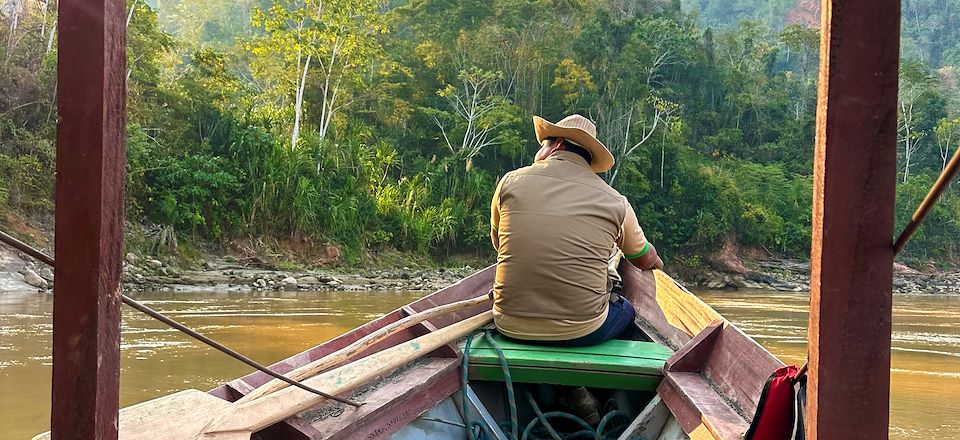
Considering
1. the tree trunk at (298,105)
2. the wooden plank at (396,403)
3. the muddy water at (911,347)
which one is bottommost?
the muddy water at (911,347)

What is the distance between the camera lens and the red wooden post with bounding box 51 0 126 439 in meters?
0.99

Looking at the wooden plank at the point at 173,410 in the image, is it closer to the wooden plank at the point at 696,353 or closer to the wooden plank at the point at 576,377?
the wooden plank at the point at 576,377

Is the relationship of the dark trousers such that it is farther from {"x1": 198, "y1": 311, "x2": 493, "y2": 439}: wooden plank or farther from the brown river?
the brown river

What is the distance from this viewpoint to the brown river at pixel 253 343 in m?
4.18

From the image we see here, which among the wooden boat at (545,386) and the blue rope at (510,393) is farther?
the blue rope at (510,393)

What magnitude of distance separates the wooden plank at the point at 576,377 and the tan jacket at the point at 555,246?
0.18 metres

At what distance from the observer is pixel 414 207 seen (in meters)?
15.3

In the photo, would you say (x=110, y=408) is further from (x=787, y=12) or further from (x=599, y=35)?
(x=787, y=12)

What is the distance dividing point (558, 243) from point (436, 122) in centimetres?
1499

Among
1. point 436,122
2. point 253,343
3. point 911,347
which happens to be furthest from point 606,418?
point 436,122

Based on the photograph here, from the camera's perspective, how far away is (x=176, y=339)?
19.7ft

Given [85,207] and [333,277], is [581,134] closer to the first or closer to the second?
[85,207]

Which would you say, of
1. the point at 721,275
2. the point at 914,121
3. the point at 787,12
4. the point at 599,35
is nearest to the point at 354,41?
the point at 599,35

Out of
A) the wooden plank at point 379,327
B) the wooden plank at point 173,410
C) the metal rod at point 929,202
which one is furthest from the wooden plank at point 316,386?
the metal rod at point 929,202
